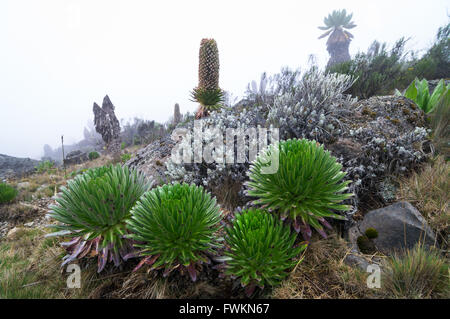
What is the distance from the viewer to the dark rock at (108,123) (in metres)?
9.96

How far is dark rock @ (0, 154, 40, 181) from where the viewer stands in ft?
34.9

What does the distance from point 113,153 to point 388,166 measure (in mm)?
10019

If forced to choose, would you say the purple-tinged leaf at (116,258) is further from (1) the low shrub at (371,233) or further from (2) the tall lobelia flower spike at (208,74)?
(2) the tall lobelia flower spike at (208,74)

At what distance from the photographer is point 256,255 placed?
166cm

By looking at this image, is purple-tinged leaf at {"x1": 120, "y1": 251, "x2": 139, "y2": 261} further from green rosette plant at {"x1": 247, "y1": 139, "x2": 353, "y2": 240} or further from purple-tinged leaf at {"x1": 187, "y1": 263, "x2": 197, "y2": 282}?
green rosette plant at {"x1": 247, "y1": 139, "x2": 353, "y2": 240}

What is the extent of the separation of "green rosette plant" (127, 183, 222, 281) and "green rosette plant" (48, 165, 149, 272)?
200 mm

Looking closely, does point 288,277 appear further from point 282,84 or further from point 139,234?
point 282,84

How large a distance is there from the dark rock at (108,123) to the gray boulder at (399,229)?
33.0 ft

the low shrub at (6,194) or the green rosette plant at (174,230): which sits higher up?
the green rosette plant at (174,230)

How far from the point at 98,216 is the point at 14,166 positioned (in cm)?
1431

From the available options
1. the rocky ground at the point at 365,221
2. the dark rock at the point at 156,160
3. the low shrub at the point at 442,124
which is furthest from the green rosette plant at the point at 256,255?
the low shrub at the point at 442,124

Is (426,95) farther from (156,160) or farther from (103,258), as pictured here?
(103,258)

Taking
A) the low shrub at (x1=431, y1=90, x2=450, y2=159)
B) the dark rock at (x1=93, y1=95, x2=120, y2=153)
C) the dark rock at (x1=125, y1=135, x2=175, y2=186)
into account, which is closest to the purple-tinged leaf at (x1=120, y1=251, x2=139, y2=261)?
the dark rock at (x1=125, y1=135, x2=175, y2=186)
